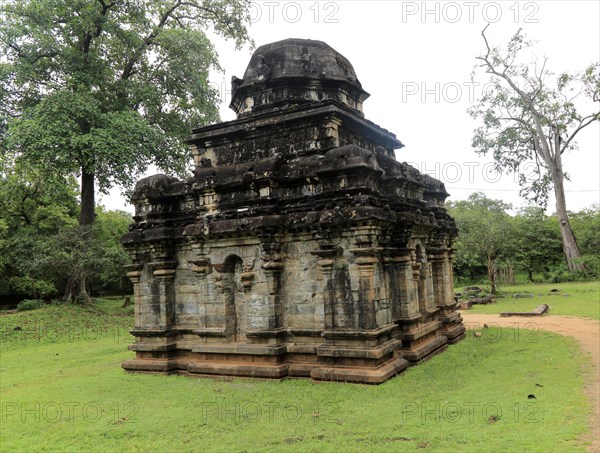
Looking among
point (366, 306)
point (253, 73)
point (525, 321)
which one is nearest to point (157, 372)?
point (366, 306)

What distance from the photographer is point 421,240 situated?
12.0 metres

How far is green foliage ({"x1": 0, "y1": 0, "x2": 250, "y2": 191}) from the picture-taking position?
1891 cm

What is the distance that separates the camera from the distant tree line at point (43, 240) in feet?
69.8

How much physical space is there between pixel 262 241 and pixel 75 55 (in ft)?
53.9

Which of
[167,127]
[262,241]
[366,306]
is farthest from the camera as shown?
[167,127]

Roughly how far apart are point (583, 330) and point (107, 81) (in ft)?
73.2

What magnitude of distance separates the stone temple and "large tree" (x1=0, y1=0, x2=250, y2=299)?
370 inches

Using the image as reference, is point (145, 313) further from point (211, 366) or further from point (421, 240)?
point (421, 240)

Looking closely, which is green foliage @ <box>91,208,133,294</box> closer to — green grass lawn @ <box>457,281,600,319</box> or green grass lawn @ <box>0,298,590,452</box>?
green grass lawn @ <box>0,298,590,452</box>

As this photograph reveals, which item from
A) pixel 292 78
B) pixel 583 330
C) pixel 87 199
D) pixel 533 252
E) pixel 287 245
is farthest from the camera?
pixel 533 252

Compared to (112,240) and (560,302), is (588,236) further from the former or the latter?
(112,240)

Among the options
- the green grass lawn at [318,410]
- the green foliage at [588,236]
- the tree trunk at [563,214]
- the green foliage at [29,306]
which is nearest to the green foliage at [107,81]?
the green foliage at [29,306]

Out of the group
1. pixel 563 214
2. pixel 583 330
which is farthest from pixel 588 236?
pixel 583 330

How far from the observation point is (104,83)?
21.8 metres
